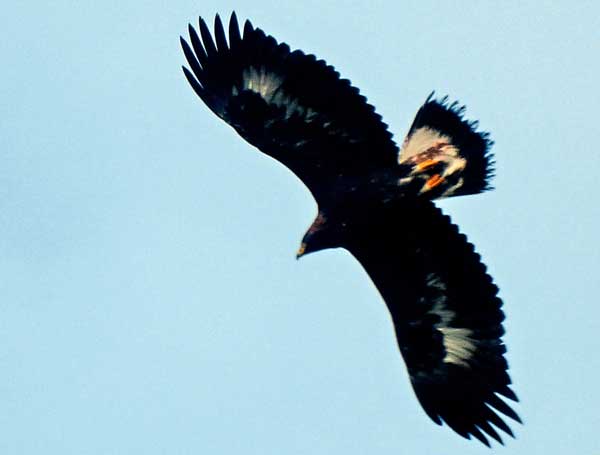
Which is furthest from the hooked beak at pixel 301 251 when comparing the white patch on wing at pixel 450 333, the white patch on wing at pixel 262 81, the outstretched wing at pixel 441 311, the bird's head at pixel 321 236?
the white patch on wing at pixel 262 81

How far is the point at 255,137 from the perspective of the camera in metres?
9.67

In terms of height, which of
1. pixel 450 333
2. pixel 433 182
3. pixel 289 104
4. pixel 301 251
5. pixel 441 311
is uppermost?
pixel 289 104

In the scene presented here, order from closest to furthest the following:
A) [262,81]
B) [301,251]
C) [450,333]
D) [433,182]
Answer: [433,182] < [262,81] < [301,251] < [450,333]

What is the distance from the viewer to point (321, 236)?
9.76 m

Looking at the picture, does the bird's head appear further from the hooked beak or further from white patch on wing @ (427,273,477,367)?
white patch on wing @ (427,273,477,367)

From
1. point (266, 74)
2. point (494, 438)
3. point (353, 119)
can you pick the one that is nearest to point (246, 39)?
point (266, 74)

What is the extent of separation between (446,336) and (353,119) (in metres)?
1.94

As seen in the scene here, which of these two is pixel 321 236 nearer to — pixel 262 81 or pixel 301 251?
pixel 301 251

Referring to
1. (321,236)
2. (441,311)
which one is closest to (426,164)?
(321,236)

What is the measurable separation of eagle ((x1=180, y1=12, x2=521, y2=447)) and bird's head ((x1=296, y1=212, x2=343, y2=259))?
0.01 m

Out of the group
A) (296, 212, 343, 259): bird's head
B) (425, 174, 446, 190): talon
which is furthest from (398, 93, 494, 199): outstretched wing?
(296, 212, 343, 259): bird's head

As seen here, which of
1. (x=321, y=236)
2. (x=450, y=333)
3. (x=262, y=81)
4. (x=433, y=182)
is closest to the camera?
(x=433, y=182)

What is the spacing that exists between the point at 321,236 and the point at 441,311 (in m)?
1.14

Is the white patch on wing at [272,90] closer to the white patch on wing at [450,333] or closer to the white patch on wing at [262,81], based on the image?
the white patch on wing at [262,81]
